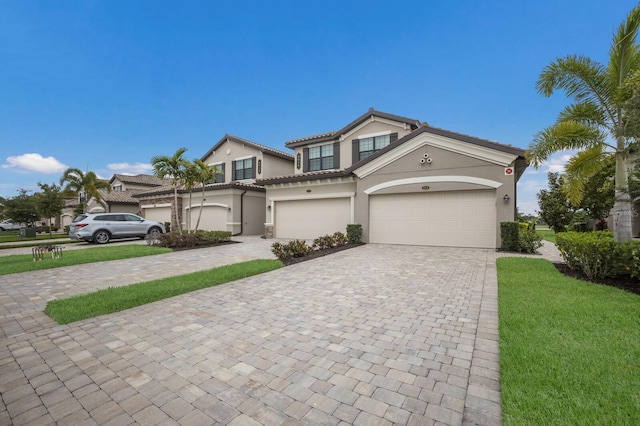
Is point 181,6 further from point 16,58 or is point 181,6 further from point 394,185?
point 394,185

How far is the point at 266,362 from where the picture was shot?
3178 millimetres

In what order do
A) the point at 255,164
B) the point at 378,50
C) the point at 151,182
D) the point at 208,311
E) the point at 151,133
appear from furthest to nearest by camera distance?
the point at 151,182 → the point at 151,133 → the point at 255,164 → the point at 378,50 → the point at 208,311

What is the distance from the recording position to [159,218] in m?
23.8

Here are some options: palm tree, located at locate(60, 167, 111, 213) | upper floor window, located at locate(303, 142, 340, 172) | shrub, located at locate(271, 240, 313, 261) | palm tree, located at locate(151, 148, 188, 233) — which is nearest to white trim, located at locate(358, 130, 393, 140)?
upper floor window, located at locate(303, 142, 340, 172)

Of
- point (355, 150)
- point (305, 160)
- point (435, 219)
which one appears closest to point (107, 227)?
point (305, 160)

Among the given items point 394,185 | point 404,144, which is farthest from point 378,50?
point 394,185

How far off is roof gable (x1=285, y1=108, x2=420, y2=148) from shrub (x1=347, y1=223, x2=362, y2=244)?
7200 millimetres

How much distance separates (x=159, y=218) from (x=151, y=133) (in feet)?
26.2

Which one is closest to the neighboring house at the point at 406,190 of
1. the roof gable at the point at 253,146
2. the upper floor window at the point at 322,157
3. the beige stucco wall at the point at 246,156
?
the upper floor window at the point at 322,157

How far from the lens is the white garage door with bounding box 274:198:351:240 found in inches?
625

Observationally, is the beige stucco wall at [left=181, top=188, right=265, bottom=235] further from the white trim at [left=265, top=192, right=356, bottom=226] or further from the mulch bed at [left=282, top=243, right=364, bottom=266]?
the mulch bed at [left=282, top=243, right=364, bottom=266]

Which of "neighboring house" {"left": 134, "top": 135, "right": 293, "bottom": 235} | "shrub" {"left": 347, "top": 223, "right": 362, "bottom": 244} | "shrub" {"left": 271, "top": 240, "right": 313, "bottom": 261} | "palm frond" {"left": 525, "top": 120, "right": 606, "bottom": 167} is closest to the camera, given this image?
"palm frond" {"left": 525, "top": 120, "right": 606, "bottom": 167}

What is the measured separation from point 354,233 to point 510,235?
6.45 metres

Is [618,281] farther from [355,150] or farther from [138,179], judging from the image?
[138,179]
